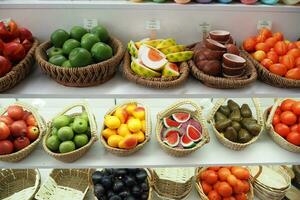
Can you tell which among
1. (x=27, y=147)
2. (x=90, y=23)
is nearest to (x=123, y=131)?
(x=27, y=147)

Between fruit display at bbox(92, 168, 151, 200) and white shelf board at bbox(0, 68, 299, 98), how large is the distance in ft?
2.04

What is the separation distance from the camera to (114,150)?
5.11 feet

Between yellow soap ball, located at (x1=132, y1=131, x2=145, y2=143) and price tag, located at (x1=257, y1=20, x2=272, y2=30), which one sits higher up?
price tag, located at (x1=257, y1=20, x2=272, y2=30)

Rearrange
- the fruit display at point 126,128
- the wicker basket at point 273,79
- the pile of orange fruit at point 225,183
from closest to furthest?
the wicker basket at point 273,79
the fruit display at point 126,128
the pile of orange fruit at point 225,183

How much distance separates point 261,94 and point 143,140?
23.7 inches

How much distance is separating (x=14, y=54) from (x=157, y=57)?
62 cm

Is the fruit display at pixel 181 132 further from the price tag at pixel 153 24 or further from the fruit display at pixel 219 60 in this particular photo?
the price tag at pixel 153 24

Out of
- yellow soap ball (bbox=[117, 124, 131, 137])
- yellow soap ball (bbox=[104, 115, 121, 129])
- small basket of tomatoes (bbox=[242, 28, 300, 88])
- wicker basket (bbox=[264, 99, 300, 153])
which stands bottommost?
wicker basket (bbox=[264, 99, 300, 153])

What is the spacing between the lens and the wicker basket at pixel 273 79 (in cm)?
143

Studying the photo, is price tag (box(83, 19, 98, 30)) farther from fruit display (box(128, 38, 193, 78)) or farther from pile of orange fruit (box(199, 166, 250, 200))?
pile of orange fruit (box(199, 166, 250, 200))

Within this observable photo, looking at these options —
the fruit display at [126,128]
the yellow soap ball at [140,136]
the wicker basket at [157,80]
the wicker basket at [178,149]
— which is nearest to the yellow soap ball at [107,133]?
the fruit display at [126,128]

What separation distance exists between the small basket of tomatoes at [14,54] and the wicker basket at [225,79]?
0.74 metres

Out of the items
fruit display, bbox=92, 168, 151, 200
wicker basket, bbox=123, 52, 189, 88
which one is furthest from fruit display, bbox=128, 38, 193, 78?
fruit display, bbox=92, 168, 151, 200

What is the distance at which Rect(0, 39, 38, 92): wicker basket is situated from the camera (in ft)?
4.35
